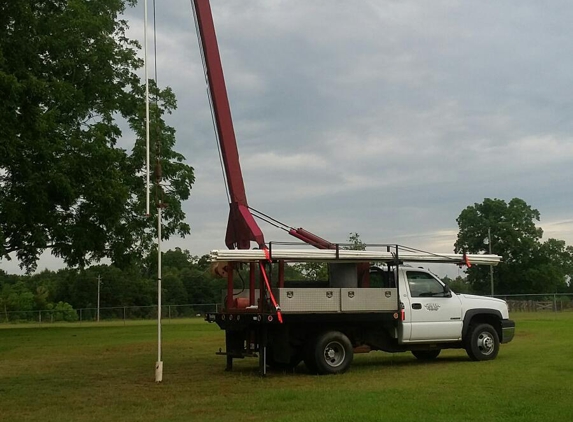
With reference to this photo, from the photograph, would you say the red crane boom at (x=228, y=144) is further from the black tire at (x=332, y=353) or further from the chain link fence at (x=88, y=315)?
the chain link fence at (x=88, y=315)

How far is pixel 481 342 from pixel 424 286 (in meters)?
1.84

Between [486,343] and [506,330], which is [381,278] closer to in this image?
[486,343]

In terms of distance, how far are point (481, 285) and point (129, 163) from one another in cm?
6518

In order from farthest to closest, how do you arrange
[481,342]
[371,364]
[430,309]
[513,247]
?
[513,247] < [371,364] < [481,342] < [430,309]

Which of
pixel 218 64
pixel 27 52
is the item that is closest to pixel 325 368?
pixel 218 64

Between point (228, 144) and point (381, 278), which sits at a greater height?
point (228, 144)

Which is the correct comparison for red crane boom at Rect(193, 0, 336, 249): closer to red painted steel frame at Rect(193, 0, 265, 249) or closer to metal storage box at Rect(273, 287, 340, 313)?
red painted steel frame at Rect(193, 0, 265, 249)

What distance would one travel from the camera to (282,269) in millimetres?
14148

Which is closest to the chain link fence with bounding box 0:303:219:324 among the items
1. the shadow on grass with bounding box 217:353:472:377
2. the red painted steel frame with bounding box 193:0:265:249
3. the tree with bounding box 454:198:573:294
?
the red painted steel frame with bounding box 193:0:265:249

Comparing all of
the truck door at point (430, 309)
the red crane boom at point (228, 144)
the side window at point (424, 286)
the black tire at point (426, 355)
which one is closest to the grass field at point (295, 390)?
the black tire at point (426, 355)

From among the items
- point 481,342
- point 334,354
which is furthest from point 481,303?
point 334,354

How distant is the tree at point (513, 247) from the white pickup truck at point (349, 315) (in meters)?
75.3

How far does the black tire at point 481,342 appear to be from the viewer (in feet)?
52.6

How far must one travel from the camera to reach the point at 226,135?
1795 cm
